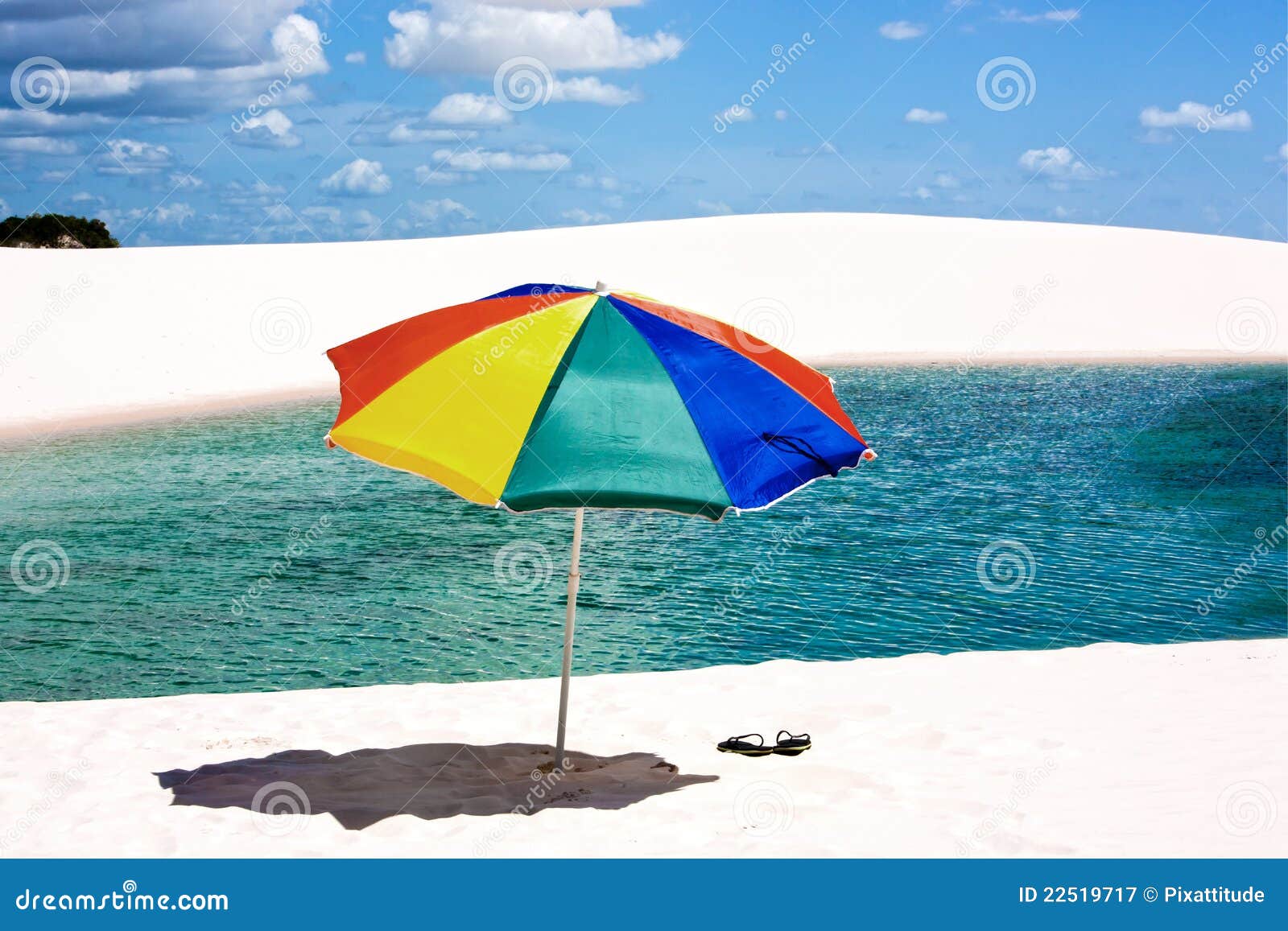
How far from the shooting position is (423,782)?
6.59m

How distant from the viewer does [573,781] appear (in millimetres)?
6633

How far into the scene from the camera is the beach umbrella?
18.5ft

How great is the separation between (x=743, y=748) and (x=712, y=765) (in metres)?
0.24

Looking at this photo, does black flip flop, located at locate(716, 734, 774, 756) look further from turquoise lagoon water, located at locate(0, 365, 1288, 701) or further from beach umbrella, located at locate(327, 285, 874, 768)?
turquoise lagoon water, located at locate(0, 365, 1288, 701)

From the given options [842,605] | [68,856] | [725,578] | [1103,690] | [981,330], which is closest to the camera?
[68,856]

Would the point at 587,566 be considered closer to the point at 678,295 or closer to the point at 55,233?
the point at 678,295

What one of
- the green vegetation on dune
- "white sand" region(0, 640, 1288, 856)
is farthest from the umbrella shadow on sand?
the green vegetation on dune

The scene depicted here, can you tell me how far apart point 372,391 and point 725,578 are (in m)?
7.97

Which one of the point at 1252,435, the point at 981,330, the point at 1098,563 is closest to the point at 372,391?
the point at 1098,563

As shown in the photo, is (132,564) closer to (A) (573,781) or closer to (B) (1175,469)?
(A) (573,781)

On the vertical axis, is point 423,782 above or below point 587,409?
below

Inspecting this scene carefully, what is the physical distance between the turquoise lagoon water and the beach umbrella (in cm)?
460

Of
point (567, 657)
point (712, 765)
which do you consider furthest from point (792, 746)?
point (567, 657)

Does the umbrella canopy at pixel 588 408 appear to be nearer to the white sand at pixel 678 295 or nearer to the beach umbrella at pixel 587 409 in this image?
the beach umbrella at pixel 587 409
